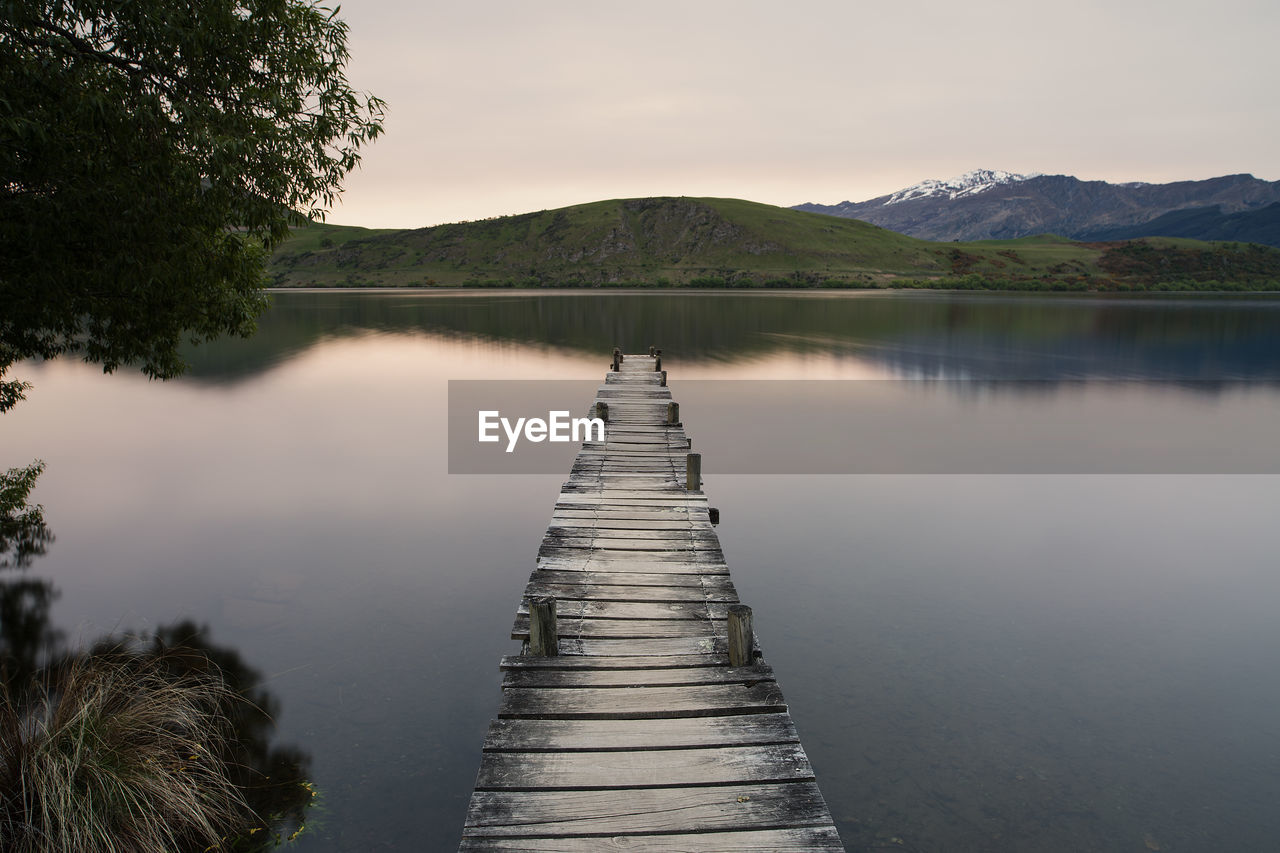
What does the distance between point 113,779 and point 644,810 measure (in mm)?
5008

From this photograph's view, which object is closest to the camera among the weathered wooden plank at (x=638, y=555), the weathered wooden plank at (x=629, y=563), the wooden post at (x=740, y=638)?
the wooden post at (x=740, y=638)

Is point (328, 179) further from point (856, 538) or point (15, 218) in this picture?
point (856, 538)

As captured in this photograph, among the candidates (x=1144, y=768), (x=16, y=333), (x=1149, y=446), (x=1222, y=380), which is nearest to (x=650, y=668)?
(x=1144, y=768)

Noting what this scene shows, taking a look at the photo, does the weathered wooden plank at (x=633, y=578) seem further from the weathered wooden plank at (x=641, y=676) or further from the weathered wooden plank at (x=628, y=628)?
the weathered wooden plank at (x=641, y=676)

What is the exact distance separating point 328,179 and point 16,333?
5462 millimetres

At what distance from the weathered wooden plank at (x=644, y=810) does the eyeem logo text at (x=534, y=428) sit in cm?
2082

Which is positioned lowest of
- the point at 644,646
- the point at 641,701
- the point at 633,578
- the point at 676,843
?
the point at 676,843

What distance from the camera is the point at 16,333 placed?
11.9 metres

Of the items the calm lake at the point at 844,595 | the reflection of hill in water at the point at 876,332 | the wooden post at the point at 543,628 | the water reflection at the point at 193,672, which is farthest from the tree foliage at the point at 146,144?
A: the reflection of hill in water at the point at 876,332

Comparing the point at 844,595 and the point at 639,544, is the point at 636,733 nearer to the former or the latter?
the point at 639,544

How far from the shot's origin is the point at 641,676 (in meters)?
8.62

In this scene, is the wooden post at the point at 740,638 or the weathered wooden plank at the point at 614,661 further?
the weathered wooden plank at the point at 614,661

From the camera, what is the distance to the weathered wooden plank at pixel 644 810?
624 centimetres
